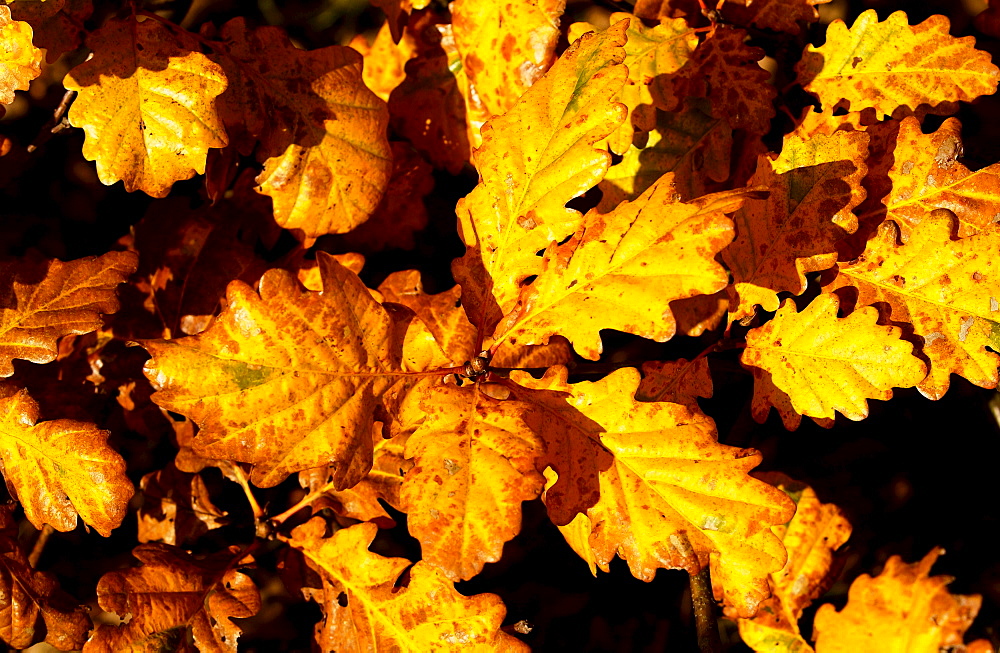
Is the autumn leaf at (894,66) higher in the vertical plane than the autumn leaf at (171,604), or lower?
higher

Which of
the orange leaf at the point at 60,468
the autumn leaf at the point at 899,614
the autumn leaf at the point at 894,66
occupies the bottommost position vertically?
the autumn leaf at the point at 899,614

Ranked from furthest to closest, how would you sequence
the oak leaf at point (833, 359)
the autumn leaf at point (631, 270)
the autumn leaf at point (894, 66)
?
the autumn leaf at point (894, 66)
the oak leaf at point (833, 359)
the autumn leaf at point (631, 270)

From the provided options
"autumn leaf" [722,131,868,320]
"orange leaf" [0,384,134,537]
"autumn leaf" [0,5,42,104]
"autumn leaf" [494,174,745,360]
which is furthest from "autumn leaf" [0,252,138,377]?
"autumn leaf" [722,131,868,320]

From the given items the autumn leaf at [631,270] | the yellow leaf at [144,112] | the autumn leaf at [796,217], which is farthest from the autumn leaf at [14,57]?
the autumn leaf at [796,217]

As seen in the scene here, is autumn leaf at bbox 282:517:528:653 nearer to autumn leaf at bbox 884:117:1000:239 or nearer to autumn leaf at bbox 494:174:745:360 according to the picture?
autumn leaf at bbox 494:174:745:360

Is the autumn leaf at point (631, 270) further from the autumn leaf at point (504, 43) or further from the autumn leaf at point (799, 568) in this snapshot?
the autumn leaf at point (799, 568)

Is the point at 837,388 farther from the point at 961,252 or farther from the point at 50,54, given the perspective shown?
the point at 50,54

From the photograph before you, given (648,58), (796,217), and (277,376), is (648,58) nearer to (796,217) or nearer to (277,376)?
(796,217)

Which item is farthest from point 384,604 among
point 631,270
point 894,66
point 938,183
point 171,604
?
point 894,66
